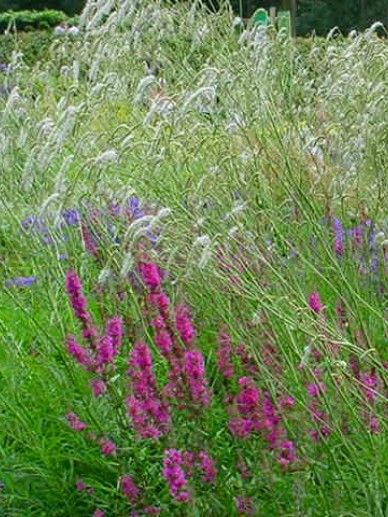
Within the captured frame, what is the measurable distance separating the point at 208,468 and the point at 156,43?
221 centimetres

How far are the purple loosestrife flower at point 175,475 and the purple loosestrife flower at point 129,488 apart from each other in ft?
0.82

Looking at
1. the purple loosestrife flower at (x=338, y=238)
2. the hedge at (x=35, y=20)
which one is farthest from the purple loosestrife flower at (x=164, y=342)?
the hedge at (x=35, y=20)

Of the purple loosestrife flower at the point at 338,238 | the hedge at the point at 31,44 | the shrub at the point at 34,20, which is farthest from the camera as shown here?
the shrub at the point at 34,20

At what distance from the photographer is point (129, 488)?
272cm

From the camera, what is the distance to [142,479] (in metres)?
2.79

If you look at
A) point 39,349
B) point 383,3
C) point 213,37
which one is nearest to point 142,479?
point 39,349

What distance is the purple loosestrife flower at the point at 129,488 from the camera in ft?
8.91

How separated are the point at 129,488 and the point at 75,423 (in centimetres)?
25

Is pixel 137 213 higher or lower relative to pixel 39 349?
higher

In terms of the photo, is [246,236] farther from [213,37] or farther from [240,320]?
[213,37]

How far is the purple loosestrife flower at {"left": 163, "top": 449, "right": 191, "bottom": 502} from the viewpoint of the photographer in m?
2.47

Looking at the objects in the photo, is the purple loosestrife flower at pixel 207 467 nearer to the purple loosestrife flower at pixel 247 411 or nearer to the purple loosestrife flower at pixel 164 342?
the purple loosestrife flower at pixel 247 411

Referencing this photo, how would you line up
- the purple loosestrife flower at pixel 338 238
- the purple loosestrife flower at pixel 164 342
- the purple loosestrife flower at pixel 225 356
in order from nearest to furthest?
1. the purple loosestrife flower at pixel 164 342
2. the purple loosestrife flower at pixel 225 356
3. the purple loosestrife flower at pixel 338 238

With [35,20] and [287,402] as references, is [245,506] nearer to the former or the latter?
[287,402]
